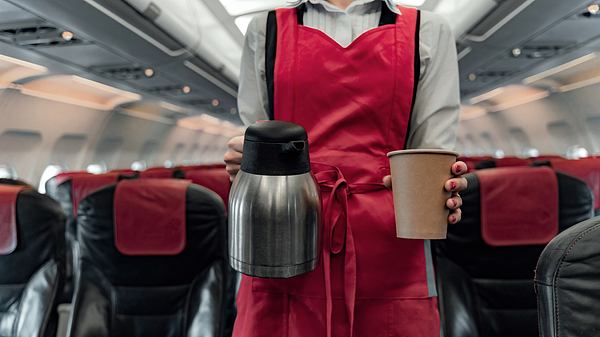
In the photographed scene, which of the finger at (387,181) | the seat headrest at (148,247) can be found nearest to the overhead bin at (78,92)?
the seat headrest at (148,247)

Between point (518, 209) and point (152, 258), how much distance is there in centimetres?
178

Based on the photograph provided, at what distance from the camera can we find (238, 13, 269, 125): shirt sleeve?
1.18 m

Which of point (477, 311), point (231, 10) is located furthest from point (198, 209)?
point (231, 10)

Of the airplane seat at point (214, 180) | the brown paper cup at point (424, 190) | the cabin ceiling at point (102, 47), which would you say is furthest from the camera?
the airplane seat at point (214, 180)

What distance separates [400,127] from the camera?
1119mm

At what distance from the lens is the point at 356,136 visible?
1.11 meters

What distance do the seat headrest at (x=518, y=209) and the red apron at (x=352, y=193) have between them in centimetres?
108

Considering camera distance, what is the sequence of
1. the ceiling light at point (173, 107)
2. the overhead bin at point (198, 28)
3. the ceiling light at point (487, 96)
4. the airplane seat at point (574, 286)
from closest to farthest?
the airplane seat at point (574, 286), the overhead bin at point (198, 28), the ceiling light at point (487, 96), the ceiling light at point (173, 107)

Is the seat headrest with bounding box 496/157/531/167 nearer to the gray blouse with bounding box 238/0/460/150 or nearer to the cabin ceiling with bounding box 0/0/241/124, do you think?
the cabin ceiling with bounding box 0/0/241/124

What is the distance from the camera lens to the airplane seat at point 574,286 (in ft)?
2.75

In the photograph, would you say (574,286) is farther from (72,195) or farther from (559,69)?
(559,69)

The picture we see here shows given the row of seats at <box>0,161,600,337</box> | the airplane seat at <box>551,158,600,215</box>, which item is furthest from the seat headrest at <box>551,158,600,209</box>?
the row of seats at <box>0,161,600,337</box>

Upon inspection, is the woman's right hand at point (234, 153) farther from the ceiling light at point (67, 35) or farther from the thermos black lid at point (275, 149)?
the ceiling light at point (67, 35)

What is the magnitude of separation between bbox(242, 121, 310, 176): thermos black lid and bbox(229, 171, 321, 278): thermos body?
18 millimetres
